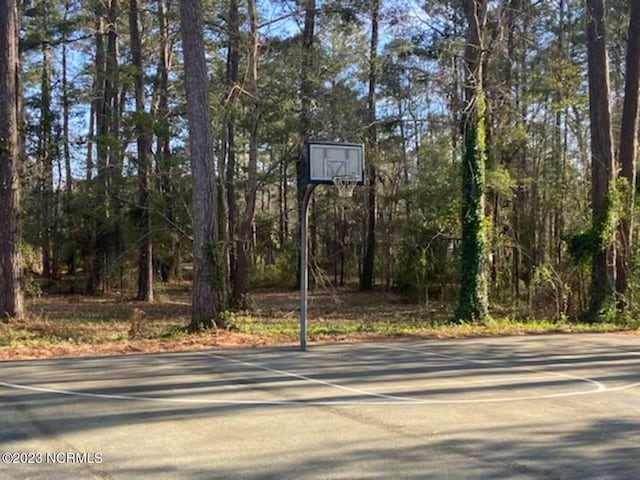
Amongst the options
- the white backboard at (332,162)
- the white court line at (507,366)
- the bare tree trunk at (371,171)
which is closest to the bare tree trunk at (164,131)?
the bare tree trunk at (371,171)

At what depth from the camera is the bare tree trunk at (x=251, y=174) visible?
752 inches

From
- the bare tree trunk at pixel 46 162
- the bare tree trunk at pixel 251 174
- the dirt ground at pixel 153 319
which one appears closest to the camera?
the dirt ground at pixel 153 319

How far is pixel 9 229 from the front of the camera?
15.7m

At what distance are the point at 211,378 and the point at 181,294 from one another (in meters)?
23.3

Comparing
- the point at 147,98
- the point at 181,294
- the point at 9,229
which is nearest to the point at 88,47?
the point at 147,98

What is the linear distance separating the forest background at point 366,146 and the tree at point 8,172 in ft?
1.17

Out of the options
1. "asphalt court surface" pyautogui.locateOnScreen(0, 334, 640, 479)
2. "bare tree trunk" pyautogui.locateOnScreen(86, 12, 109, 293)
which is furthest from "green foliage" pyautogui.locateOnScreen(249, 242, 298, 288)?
"asphalt court surface" pyautogui.locateOnScreen(0, 334, 640, 479)

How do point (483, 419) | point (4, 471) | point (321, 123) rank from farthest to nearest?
point (321, 123), point (483, 419), point (4, 471)

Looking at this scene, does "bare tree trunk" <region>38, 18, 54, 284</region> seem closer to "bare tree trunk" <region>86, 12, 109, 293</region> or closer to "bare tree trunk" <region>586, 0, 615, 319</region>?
"bare tree trunk" <region>86, 12, 109, 293</region>

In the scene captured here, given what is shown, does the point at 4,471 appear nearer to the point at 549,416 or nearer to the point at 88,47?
the point at 549,416

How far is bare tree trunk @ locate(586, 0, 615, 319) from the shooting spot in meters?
18.4

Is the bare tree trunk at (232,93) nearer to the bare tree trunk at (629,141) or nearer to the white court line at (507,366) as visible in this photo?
the white court line at (507,366)

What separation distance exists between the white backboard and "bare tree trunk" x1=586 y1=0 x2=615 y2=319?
33.1 ft

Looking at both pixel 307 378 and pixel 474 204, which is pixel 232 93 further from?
pixel 307 378
